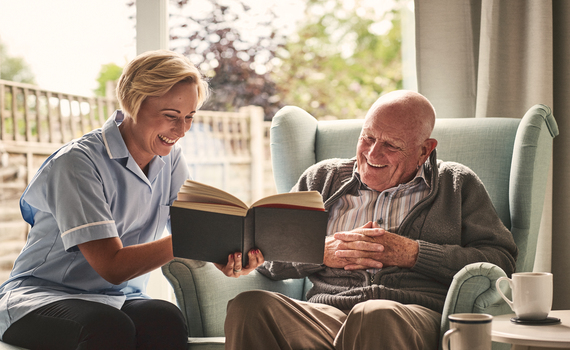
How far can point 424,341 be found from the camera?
1.36 m

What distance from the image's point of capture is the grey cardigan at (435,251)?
1583 mm

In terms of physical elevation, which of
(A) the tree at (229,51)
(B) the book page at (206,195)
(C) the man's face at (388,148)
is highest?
(A) the tree at (229,51)

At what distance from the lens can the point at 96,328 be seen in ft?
4.37

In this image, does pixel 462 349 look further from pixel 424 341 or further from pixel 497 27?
pixel 497 27

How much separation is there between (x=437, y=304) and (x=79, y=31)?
231 cm

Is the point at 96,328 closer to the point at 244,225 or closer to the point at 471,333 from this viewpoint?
the point at 244,225

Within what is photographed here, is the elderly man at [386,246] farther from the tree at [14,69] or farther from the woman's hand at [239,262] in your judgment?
the tree at [14,69]

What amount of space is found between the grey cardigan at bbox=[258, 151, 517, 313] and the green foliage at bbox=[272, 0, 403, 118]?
2.31 meters

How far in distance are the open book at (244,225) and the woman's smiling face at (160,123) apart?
36 cm

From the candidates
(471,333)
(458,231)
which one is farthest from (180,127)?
(471,333)

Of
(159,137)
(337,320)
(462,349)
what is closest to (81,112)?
(159,137)

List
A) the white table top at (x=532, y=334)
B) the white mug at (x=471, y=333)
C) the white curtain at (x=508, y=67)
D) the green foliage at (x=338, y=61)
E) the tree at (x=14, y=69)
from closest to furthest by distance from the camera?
the white mug at (x=471, y=333)
the white table top at (x=532, y=334)
the white curtain at (x=508, y=67)
the tree at (x=14, y=69)
the green foliage at (x=338, y=61)

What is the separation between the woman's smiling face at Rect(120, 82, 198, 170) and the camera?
1640mm

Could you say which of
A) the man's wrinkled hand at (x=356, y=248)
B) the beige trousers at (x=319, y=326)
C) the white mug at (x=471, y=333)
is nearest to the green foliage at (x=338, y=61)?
the man's wrinkled hand at (x=356, y=248)
